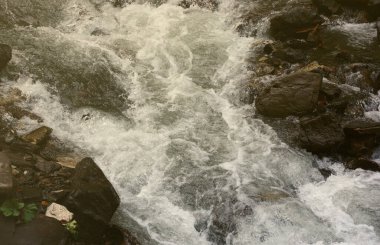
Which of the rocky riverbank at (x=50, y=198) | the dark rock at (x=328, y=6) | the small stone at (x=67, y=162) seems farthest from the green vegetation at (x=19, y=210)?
the dark rock at (x=328, y=6)

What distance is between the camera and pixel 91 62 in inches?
390

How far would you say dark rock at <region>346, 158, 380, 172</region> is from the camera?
7969 millimetres

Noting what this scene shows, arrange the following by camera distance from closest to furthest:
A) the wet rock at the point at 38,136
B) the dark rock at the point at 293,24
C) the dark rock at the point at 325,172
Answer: the wet rock at the point at 38,136 < the dark rock at the point at 325,172 < the dark rock at the point at 293,24

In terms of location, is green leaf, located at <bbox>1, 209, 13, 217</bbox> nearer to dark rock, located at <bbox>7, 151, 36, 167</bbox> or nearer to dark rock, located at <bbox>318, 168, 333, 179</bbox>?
dark rock, located at <bbox>7, 151, 36, 167</bbox>

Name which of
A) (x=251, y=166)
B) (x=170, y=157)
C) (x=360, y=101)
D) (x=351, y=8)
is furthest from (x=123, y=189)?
(x=351, y=8)

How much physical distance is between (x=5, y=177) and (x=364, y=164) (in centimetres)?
663

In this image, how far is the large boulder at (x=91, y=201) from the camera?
604cm

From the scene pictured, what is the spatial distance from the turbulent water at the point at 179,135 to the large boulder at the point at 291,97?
20.3 inches

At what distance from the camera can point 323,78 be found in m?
10.1

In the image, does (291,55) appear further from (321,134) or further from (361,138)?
(361,138)

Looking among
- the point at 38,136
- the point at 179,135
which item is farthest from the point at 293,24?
the point at 38,136

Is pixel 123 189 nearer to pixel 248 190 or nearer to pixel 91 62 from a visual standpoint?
pixel 248 190

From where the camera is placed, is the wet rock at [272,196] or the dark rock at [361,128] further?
the dark rock at [361,128]

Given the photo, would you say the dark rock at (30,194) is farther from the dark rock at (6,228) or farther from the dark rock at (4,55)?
the dark rock at (4,55)
